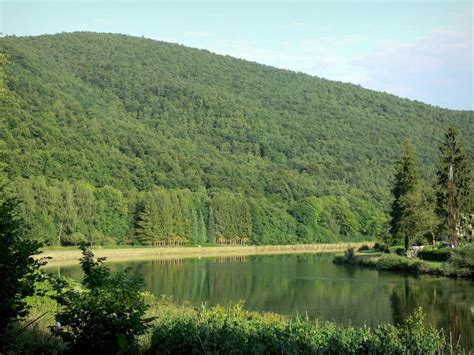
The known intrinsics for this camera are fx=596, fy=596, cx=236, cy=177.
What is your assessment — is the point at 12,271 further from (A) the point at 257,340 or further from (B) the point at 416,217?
(B) the point at 416,217

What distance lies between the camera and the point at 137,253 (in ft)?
251

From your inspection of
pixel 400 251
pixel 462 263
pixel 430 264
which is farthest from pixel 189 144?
pixel 462 263

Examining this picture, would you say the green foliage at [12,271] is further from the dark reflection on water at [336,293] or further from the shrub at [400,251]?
the shrub at [400,251]

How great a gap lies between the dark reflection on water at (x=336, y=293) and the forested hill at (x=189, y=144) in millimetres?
28022

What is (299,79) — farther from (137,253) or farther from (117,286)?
(117,286)

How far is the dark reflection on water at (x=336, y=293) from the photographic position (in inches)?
1017

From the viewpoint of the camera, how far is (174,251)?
84438 millimetres

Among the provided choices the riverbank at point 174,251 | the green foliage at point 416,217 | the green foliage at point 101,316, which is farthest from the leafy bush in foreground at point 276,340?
the riverbank at point 174,251

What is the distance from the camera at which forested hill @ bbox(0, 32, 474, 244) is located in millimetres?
88938

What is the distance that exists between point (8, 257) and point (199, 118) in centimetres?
15137

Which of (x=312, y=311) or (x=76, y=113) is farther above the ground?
(x=76, y=113)

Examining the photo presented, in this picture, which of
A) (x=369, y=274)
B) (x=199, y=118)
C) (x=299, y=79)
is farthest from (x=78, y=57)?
(x=369, y=274)

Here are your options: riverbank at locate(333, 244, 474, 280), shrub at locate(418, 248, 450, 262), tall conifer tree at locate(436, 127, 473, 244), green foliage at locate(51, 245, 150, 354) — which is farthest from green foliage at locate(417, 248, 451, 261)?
green foliage at locate(51, 245, 150, 354)

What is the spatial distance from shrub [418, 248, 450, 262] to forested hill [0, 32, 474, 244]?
3994cm
